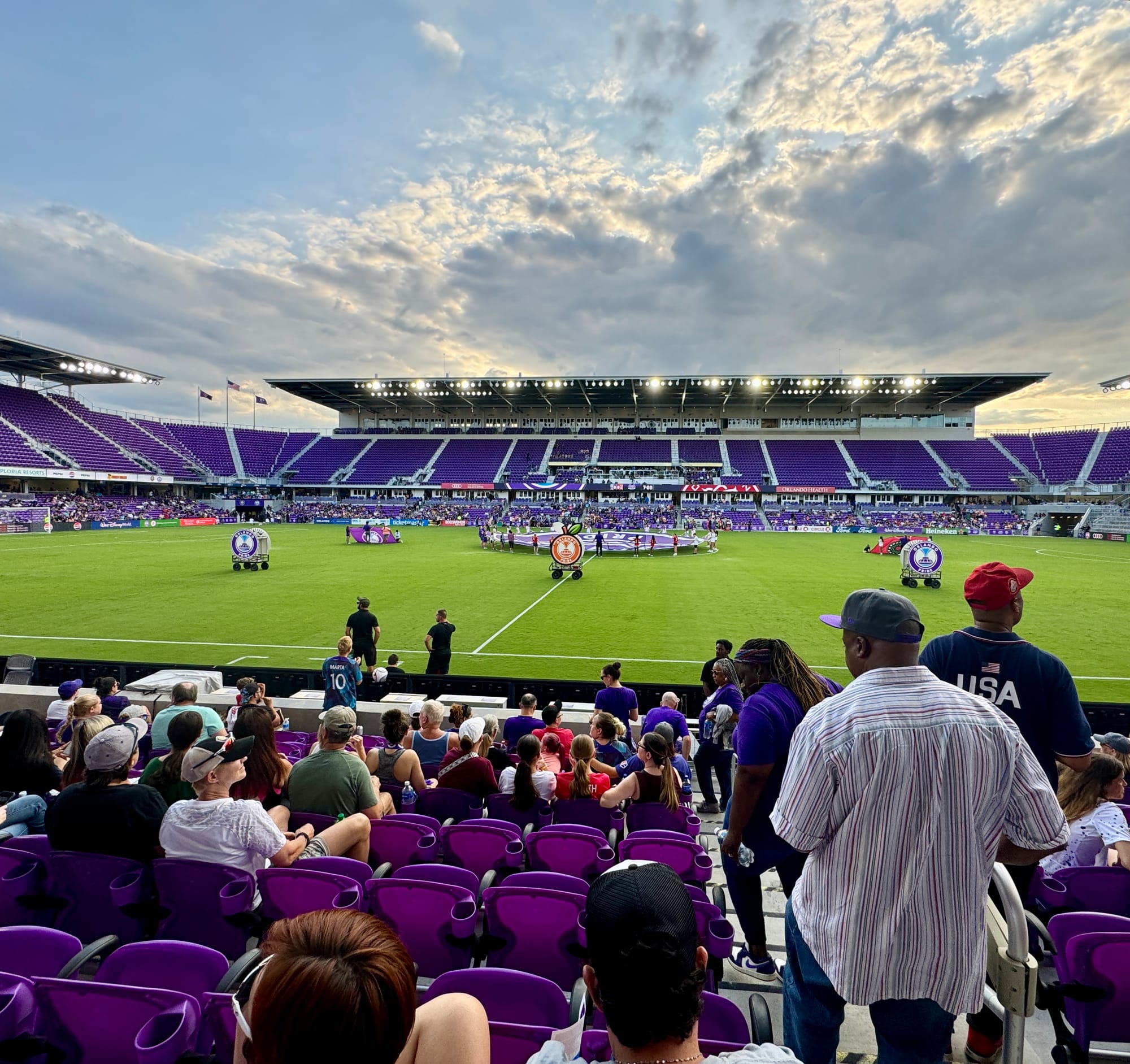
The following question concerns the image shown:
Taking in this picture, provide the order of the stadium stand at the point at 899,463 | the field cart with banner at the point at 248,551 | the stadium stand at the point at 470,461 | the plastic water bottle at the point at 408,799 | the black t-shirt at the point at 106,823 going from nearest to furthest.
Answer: the black t-shirt at the point at 106,823
the plastic water bottle at the point at 408,799
the field cart with banner at the point at 248,551
the stadium stand at the point at 899,463
the stadium stand at the point at 470,461

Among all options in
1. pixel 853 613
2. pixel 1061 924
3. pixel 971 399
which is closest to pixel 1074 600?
pixel 1061 924

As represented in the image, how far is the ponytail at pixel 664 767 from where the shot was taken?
16.2ft

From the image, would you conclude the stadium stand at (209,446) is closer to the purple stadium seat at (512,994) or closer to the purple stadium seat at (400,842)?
the purple stadium seat at (400,842)

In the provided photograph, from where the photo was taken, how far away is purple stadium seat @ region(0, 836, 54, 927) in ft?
11.8

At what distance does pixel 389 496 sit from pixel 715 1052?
82201 millimetres

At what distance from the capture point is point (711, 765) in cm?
696

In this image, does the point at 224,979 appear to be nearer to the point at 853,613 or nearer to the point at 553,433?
the point at 853,613

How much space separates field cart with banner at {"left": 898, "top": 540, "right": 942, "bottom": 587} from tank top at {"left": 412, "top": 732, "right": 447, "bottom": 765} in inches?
940

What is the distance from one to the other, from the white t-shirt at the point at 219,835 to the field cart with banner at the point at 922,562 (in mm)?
26342

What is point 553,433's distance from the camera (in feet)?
288

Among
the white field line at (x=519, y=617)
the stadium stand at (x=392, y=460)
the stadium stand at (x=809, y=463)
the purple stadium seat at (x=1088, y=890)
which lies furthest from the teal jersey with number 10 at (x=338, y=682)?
the stadium stand at (x=392, y=460)

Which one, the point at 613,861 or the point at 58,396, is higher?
the point at 58,396

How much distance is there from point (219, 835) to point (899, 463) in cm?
8518

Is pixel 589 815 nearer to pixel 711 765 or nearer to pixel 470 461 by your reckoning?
pixel 711 765
